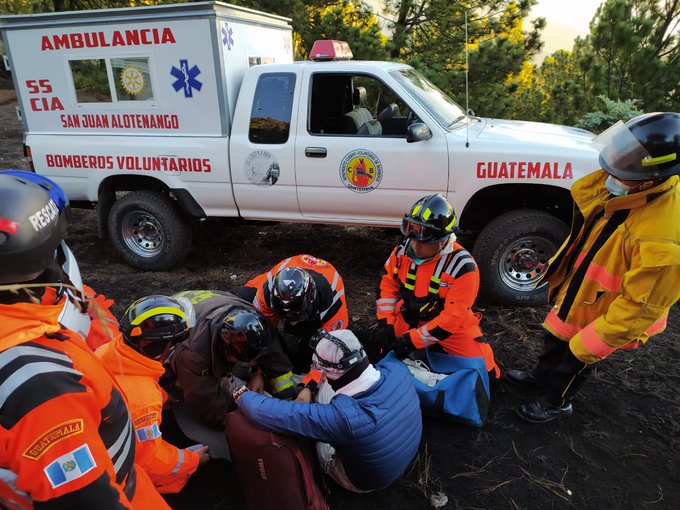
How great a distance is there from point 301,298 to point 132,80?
311 centimetres

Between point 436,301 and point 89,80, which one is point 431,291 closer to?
point 436,301

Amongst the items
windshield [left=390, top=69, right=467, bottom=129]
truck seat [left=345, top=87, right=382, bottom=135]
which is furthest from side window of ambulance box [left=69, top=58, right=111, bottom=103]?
windshield [left=390, top=69, right=467, bottom=129]

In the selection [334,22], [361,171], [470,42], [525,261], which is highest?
[334,22]

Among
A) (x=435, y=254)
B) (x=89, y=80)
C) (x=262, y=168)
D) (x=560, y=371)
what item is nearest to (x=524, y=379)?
(x=560, y=371)

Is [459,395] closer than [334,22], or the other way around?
[459,395]

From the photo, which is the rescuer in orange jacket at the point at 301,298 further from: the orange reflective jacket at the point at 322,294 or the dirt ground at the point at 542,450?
the dirt ground at the point at 542,450

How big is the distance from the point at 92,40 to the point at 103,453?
4.46m

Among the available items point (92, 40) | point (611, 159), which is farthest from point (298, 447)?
point (92, 40)

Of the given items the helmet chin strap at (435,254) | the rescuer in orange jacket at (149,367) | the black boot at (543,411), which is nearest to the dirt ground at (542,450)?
the black boot at (543,411)

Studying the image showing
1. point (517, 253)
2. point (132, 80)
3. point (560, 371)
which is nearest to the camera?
point (560, 371)

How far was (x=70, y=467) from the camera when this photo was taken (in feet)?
3.80

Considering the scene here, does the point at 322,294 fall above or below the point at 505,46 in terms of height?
below

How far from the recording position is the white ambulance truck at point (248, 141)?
418 centimetres

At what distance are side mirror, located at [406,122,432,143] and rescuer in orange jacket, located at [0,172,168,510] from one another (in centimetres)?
305
